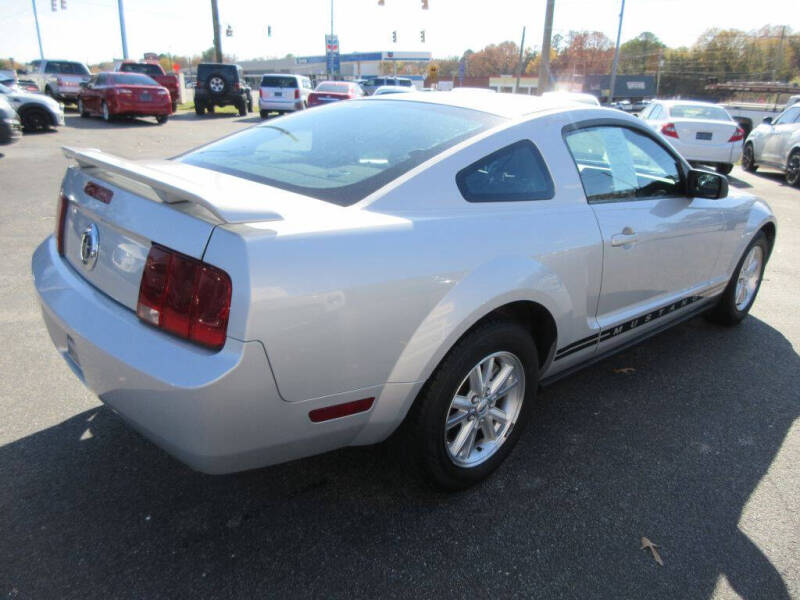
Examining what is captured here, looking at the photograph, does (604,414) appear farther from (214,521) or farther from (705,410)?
(214,521)

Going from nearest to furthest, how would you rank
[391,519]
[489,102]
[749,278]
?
[391,519] → [489,102] → [749,278]

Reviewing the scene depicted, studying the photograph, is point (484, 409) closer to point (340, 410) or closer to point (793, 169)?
point (340, 410)

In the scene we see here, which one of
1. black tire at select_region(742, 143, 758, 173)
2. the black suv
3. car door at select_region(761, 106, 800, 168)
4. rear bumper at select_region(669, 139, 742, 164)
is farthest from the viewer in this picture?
the black suv

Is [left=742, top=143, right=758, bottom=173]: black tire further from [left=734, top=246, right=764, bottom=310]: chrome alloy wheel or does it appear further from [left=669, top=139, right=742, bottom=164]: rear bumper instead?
[left=734, top=246, right=764, bottom=310]: chrome alloy wheel

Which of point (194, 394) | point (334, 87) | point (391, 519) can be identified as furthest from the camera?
point (334, 87)

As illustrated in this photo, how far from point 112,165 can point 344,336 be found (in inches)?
41.3

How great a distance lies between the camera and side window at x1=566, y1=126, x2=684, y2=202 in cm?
291

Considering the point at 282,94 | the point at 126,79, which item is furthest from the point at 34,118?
the point at 282,94

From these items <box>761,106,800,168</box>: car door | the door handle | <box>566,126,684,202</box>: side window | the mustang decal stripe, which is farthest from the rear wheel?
the door handle

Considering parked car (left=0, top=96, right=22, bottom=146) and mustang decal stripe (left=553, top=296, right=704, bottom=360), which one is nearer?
mustang decal stripe (left=553, top=296, right=704, bottom=360)

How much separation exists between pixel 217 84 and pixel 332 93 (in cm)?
506

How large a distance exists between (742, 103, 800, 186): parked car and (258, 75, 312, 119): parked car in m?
15.3

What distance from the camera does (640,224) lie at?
120 inches

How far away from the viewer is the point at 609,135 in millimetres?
3145
